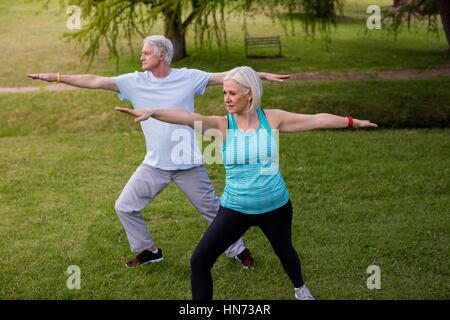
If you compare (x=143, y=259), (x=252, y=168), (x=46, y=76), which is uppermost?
(x=46, y=76)

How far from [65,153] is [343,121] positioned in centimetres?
686

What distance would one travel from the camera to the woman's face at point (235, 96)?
324 centimetres

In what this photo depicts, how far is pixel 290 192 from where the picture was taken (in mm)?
6816

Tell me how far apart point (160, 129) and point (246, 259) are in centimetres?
158

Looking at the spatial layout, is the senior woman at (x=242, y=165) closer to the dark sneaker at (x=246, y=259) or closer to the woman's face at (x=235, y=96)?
the woman's face at (x=235, y=96)

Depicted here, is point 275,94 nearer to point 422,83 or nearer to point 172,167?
point 422,83

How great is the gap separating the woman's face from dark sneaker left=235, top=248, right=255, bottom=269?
A: 195 cm

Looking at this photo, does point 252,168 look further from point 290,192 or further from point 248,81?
point 290,192

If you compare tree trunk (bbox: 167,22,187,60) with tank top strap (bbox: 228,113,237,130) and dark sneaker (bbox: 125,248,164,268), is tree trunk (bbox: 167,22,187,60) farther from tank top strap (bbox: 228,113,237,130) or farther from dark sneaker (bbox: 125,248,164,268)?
tank top strap (bbox: 228,113,237,130)

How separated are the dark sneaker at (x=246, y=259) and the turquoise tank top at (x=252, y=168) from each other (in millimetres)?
1482

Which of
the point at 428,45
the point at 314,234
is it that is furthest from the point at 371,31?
the point at 314,234
